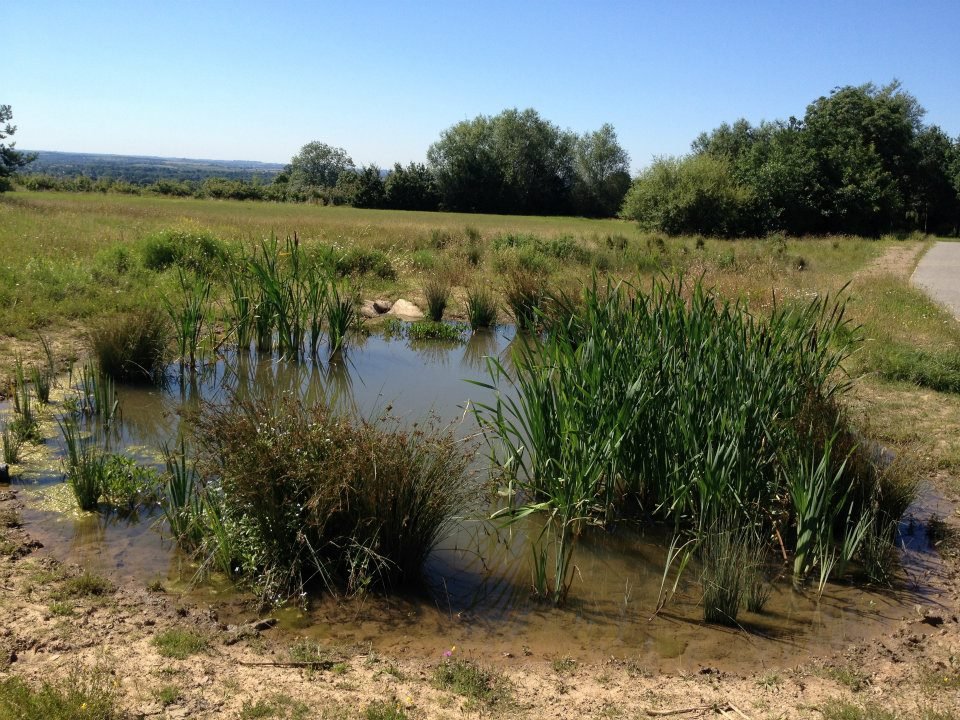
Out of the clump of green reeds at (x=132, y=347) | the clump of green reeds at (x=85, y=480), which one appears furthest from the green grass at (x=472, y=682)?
the clump of green reeds at (x=132, y=347)

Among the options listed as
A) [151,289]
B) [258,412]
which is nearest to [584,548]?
[258,412]

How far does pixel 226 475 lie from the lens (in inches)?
193

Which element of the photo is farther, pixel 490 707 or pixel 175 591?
pixel 175 591

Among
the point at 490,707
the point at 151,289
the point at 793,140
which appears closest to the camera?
the point at 490,707

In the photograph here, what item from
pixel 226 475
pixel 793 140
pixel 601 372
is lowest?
pixel 226 475

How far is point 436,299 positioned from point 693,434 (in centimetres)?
963

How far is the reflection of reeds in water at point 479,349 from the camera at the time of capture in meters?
12.1

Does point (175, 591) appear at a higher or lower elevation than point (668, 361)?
lower

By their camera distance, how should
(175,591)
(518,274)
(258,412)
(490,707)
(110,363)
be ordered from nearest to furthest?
(490,707), (175,591), (258,412), (110,363), (518,274)

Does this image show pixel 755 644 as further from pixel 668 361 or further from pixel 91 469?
pixel 91 469

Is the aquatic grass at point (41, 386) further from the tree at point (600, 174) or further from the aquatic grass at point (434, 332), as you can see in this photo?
the tree at point (600, 174)

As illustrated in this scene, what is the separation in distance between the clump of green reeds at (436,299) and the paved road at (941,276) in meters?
9.69

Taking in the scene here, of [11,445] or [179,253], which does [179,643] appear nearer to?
[11,445]

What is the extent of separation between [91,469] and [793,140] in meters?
45.7
